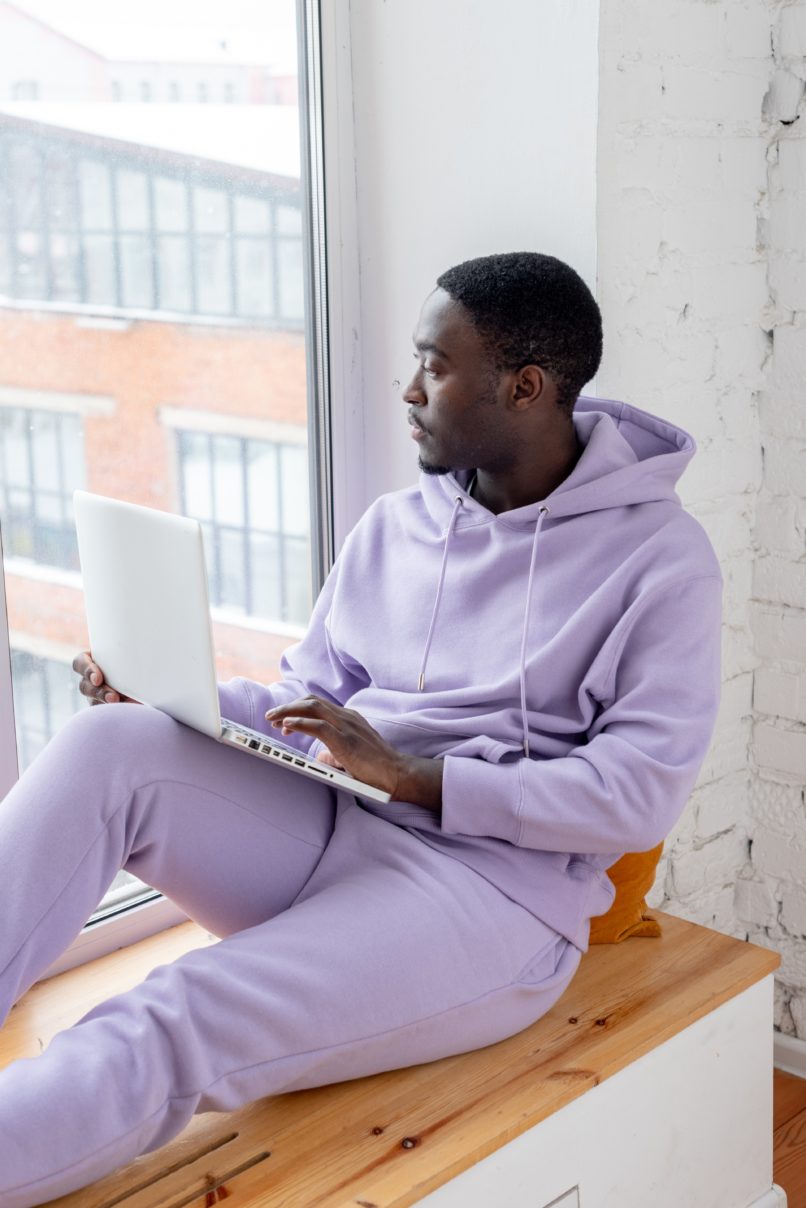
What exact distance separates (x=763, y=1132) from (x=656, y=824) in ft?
1.45

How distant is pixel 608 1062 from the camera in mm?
1312

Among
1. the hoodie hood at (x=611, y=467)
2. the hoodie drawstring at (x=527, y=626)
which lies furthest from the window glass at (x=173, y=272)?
the hoodie drawstring at (x=527, y=626)

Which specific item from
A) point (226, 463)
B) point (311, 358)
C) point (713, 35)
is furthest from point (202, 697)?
point (713, 35)

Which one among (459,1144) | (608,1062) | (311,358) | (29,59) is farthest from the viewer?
(311,358)

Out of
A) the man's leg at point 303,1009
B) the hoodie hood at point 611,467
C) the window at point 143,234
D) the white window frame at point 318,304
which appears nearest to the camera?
the man's leg at point 303,1009

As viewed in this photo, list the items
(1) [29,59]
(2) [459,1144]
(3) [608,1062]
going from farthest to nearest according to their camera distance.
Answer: (1) [29,59]
(3) [608,1062]
(2) [459,1144]

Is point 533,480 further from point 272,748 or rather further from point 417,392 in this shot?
point 272,748

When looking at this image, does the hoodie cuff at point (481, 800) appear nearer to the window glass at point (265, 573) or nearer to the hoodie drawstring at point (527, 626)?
the hoodie drawstring at point (527, 626)

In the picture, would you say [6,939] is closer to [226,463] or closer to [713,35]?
[226,463]

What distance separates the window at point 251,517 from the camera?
1.81 meters

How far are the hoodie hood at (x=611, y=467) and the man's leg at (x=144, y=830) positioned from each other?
38 centimetres

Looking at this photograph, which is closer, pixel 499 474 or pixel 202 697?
pixel 202 697

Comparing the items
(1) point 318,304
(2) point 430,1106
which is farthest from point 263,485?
(2) point 430,1106

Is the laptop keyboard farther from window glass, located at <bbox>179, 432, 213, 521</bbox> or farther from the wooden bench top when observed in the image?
window glass, located at <bbox>179, 432, 213, 521</bbox>
